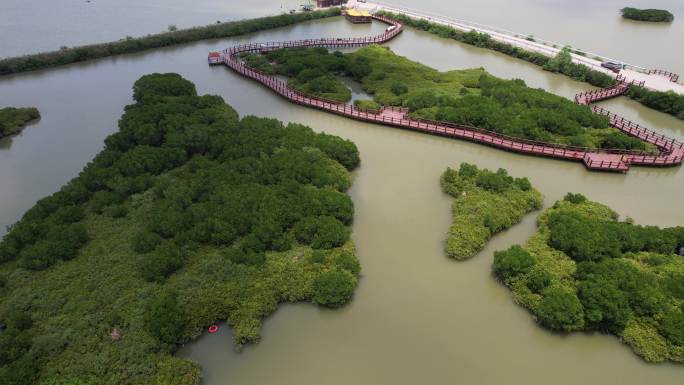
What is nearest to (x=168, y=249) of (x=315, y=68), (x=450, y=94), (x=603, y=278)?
(x=603, y=278)

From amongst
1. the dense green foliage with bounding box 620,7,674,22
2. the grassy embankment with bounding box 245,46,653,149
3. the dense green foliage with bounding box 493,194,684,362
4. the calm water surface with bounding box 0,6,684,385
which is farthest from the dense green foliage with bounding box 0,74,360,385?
the dense green foliage with bounding box 620,7,674,22

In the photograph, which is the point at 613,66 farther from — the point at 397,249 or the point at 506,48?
the point at 397,249

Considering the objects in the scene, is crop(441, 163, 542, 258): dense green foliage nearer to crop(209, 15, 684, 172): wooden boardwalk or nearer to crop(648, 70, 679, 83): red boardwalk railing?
crop(209, 15, 684, 172): wooden boardwalk

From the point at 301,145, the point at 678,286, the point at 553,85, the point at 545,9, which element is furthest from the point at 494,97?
the point at 545,9

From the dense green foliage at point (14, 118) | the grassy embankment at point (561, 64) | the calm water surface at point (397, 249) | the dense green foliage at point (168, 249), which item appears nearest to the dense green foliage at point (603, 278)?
the calm water surface at point (397, 249)

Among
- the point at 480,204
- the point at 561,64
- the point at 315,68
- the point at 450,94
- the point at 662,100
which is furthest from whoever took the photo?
the point at 561,64

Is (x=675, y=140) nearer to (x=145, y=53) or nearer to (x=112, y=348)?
(x=112, y=348)
